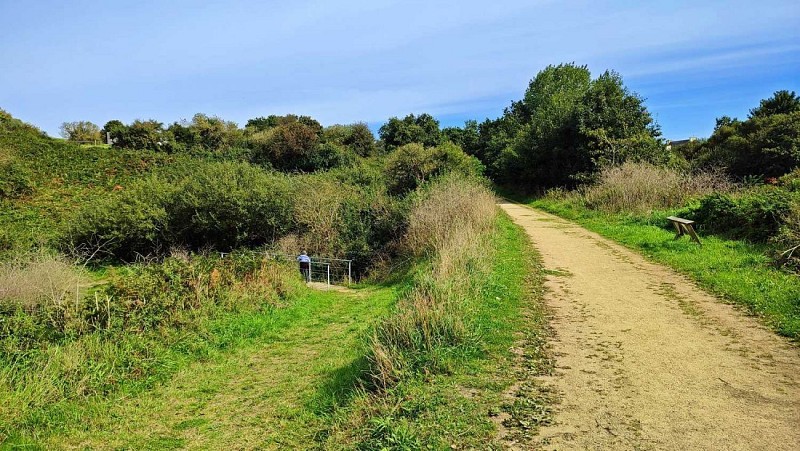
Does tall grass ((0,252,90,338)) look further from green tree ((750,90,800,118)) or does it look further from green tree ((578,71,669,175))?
green tree ((750,90,800,118))

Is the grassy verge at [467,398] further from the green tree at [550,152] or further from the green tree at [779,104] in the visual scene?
the green tree at [779,104]

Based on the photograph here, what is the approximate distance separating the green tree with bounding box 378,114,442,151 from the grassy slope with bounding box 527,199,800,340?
4282 centimetres

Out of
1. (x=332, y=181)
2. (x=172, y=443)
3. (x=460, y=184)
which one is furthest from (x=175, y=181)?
(x=172, y=443)

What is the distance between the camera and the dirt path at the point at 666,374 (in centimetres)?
387

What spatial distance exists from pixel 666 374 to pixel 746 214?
8925mm

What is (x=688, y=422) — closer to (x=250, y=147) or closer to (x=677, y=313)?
(x=677, y=313)

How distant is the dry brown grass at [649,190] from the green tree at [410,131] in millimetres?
36724

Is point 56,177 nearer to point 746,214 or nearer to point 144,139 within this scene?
point 144,139

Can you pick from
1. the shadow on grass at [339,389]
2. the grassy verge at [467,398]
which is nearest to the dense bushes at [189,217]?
the shadow on grass at [339,389]

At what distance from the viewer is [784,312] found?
6.36 meters

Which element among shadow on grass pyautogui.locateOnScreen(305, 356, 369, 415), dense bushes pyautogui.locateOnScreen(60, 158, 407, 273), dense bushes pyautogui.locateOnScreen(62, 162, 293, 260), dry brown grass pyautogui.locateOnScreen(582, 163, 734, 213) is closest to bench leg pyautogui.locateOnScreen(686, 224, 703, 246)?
dry brown grass pyautogui.locateOnScreen(582, 163, 734, 213)

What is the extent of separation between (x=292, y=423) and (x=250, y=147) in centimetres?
4692

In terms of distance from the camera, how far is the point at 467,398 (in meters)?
4.75

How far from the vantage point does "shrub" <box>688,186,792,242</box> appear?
10.6 meters
